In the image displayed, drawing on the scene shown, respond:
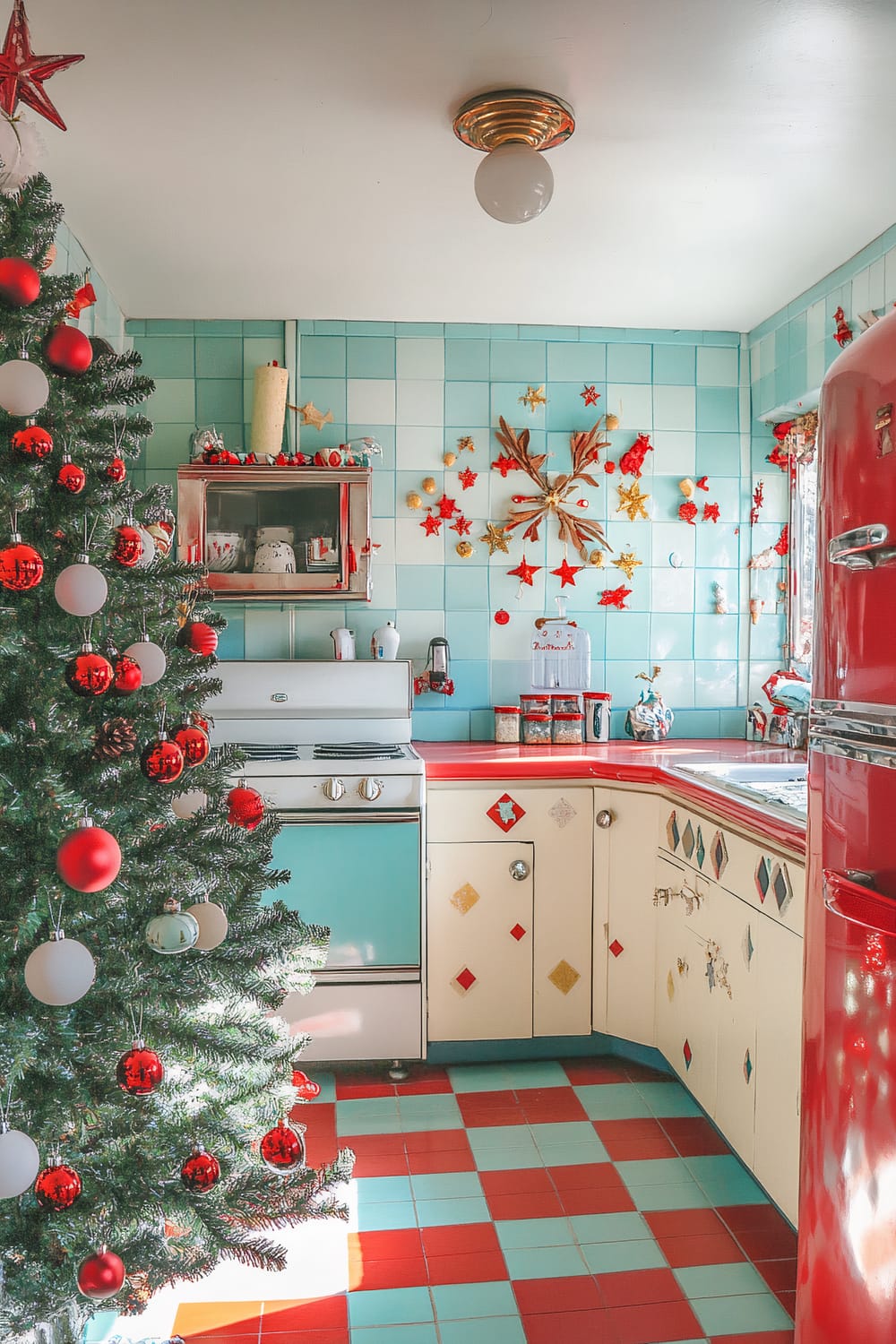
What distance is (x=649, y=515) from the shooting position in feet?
12.1

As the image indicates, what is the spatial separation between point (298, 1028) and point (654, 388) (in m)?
2.41

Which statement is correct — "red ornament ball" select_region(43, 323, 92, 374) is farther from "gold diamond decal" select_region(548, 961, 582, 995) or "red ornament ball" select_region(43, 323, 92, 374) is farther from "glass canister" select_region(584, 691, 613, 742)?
"glass canister" select_region(584, 691, 613, 742)

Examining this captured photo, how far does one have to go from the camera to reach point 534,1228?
2.16m

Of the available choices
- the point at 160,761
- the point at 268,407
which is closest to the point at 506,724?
the point at 268,407

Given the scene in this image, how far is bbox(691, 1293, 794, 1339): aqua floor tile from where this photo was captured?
6.04 ft

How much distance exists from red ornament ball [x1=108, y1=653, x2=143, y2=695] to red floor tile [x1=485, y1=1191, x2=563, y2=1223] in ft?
4.96

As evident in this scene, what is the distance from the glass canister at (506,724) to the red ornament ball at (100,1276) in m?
2.39

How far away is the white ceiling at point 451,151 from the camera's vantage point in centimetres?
185

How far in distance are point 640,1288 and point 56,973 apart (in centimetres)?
139

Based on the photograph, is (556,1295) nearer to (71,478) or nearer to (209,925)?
(209,925)

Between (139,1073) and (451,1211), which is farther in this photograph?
(451,1211)

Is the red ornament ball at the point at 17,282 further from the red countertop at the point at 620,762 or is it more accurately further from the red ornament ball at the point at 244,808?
the red countertop at the point at 620,762

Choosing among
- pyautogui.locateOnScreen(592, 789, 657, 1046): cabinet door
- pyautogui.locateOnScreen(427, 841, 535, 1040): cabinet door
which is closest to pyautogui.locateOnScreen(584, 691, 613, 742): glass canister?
pyautogui.locateOnScreen(592, 789, 657, 1046): cabinet door

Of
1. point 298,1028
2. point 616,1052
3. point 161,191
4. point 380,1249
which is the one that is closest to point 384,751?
point 298,1028
